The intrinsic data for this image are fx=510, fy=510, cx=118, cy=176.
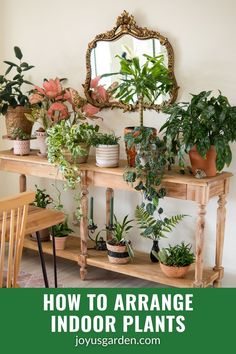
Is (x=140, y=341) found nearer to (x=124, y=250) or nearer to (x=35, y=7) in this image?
(x=124, y=250)

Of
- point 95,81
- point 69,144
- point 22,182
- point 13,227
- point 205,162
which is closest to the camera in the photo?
point 13,227

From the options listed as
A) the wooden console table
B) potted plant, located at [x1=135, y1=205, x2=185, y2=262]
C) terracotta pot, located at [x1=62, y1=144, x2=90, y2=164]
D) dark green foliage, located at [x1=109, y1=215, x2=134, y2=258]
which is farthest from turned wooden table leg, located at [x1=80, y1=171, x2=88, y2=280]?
potted plant, located at [x1=135, y1=205, x2=185, y2=262]

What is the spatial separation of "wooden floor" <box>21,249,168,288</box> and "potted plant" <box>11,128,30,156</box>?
0.87m

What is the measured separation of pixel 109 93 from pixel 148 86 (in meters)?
0.58

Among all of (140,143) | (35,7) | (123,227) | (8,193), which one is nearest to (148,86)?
(140,143)

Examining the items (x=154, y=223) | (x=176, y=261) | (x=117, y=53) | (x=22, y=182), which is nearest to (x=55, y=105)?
(x=117, y=53)

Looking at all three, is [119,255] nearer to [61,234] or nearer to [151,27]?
[61,234]

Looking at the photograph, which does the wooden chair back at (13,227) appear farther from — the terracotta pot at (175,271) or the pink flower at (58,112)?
the pink flower at (58,112)

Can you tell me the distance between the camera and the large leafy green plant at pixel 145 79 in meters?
3.19

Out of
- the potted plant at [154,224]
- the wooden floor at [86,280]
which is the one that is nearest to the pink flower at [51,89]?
the potted plant at [154,224]

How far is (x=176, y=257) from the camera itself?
3.29m

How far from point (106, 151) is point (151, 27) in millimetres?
911


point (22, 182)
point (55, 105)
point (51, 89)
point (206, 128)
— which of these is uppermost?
point (51, 89)

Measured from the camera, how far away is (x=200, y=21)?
130 inches
